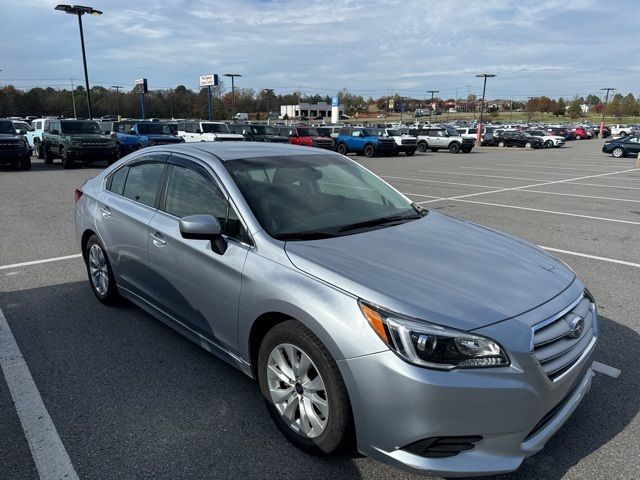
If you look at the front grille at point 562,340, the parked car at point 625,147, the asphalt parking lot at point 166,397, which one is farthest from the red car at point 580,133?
the front grille at point 562,340

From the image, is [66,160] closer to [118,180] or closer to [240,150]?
[118,180]

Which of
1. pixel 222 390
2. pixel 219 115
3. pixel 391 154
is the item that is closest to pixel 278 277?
pixel 222 390

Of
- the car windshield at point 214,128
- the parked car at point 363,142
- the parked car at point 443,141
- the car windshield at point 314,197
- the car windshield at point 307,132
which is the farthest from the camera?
the parked car at point 443,141

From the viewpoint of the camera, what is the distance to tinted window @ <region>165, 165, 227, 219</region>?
11.0 ft

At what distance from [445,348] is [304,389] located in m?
0.83

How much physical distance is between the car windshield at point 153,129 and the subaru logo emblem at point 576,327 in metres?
23.0

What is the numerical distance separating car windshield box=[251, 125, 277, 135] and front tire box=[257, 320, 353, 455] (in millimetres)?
27307

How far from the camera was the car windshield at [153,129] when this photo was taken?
75.4 ft

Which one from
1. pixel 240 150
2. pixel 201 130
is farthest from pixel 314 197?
pixel 201 130

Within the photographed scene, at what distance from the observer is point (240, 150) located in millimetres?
3883

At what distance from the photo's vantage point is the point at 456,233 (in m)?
3.44

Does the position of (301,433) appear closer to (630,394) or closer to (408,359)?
(408,359)

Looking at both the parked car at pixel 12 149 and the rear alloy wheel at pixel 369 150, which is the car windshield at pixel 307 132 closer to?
the rear alloy wheel at pixel 369 150

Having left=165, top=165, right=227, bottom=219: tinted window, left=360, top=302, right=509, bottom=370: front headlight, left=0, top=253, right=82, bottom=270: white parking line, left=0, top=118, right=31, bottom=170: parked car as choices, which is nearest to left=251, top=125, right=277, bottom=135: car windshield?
left=0, top=118, right=31, bottom=170: parked car
